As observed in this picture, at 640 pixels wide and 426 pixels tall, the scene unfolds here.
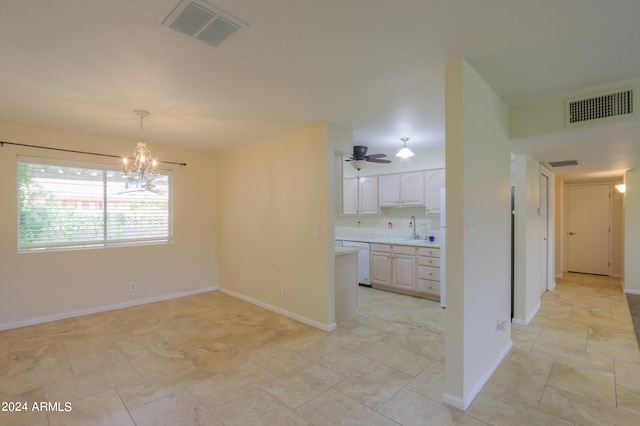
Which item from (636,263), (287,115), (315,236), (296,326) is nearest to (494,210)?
(315,236)

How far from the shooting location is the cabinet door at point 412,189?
5.42 metres

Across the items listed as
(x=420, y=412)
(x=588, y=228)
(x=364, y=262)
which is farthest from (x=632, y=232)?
(x=420, y=412)

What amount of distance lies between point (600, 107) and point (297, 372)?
3477 mm

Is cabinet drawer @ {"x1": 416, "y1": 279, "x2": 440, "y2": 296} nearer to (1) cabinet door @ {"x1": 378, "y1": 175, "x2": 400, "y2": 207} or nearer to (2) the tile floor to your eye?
(2) the tile floor

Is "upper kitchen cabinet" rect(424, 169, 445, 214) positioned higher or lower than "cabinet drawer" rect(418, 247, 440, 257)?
higher

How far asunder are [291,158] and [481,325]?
2918mm

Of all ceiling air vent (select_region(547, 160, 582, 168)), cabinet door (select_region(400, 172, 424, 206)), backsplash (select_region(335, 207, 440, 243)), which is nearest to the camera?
ceiling air vent (select_region(547, 160, 582, 168))

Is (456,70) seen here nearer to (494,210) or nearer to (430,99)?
(430,99)

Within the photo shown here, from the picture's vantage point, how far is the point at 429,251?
4.93 meters

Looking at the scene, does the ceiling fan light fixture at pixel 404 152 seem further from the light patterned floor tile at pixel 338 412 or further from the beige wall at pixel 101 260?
the beige wall at pixel 101 260

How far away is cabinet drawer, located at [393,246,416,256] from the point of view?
5.12 meters

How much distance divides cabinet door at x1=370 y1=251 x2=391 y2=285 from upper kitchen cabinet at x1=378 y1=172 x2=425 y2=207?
99cm

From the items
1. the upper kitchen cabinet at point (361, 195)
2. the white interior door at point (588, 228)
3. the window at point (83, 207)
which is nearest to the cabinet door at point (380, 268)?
the upper kitchen cabinet at point (361, 195)

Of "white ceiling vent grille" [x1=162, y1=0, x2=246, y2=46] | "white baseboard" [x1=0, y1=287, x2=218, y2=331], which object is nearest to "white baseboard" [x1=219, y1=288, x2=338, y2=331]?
"white baseboard" [x1=0, y1=287, x2=218, y2=331]
